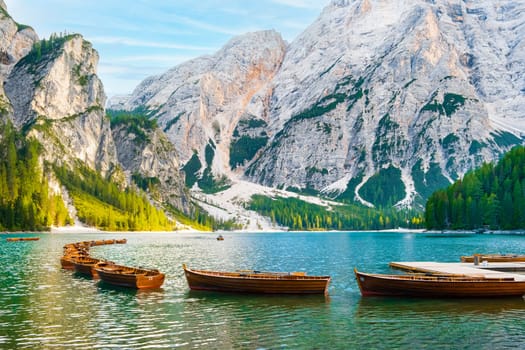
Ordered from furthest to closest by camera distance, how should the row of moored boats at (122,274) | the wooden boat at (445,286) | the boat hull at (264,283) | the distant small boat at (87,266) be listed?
the distant small boat at (87,266) → the row of moored boats at (122,274) → the boat hull at (264,283) → the wooden boat at (445,286)

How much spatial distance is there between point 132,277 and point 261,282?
17.6 metres

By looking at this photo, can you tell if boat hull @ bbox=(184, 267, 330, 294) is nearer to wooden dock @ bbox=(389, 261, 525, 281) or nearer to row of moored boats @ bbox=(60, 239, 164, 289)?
row of moored boats @ bbox=(60, 239, 164, 289)

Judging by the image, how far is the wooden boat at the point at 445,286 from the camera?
204ft

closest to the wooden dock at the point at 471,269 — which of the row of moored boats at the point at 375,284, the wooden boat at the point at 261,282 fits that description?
the row of moored boats at the point at 375,284

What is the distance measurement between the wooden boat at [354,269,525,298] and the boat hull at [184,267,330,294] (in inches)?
199

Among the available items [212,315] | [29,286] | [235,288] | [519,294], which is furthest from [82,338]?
[519,294]

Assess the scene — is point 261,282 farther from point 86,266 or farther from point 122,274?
point 86,266

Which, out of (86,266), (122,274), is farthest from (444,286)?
(86,266)

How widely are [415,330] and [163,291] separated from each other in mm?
34463

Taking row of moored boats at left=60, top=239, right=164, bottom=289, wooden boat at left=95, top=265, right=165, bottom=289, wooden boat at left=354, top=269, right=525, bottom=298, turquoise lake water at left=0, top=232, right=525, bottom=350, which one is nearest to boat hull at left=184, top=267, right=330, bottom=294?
turquoise lake water at left=0, top=232, right=525, bottom=350

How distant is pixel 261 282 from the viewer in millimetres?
64938

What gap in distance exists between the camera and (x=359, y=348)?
40281 mm

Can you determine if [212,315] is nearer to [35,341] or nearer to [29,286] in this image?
[35,341]

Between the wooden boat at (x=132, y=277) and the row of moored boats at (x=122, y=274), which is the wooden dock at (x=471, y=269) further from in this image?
the row of moored boats at (x=122, y=274)
